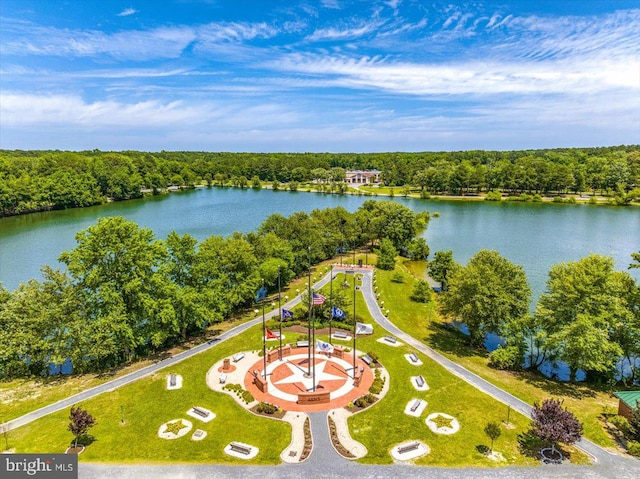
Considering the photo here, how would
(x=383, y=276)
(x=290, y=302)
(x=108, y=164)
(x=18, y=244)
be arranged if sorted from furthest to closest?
(x=108, y=164), (x=18, y=244), (x=383, y=276), (x=290, y=302)

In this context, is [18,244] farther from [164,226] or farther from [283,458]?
[283,458]

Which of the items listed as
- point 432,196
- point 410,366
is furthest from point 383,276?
point 432,196

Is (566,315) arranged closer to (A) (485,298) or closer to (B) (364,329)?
(A) (485,298)

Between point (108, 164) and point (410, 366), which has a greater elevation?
point (108, 164)

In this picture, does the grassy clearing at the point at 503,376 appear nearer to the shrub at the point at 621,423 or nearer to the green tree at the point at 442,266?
the shrub at the point at 621,423

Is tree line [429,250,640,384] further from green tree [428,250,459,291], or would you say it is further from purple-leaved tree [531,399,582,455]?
green tree [428,250,459,291]

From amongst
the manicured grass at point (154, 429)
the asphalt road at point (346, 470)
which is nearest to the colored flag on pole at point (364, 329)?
the manicured grass at point (154, 429)

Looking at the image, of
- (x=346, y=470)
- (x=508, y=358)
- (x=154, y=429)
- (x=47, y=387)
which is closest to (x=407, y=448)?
(x=346, y=470)

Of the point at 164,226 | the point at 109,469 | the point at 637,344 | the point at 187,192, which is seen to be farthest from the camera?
the point at 187,192
